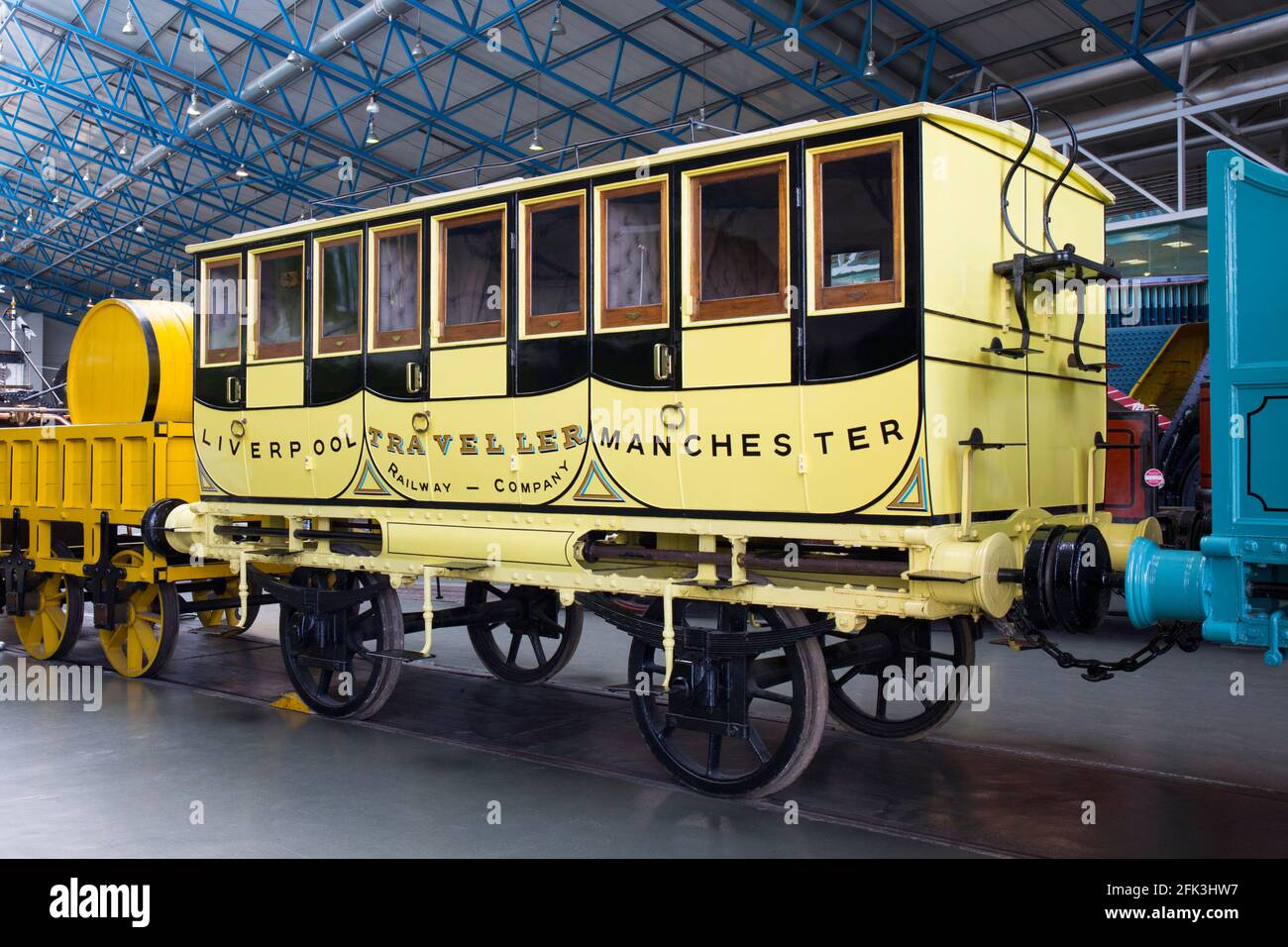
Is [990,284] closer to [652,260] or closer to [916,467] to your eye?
[916,467]

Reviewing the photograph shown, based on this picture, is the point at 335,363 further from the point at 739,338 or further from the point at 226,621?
the point at 226,621

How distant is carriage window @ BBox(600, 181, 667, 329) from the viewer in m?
5.86

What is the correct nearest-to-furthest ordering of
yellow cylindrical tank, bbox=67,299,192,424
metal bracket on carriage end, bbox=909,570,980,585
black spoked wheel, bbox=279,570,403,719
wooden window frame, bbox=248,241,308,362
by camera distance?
metal bracket on carriage end, bbox=909,570,980,585, black spoked wheel, bbox=279,570,403,719, wooden window frame, bbox=248,241,308,362, yellow cylindrical tank, bbox=67,299,192,424

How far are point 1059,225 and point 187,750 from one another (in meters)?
6.08

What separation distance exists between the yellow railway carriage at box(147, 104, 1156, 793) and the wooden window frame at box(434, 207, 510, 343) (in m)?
0.02

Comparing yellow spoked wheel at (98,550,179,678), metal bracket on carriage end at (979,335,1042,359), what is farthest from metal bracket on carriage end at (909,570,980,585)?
yellow spoked wheel at (98,550,179,678)

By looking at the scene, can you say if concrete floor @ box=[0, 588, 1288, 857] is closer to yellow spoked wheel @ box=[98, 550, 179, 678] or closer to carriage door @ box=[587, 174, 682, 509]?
yellow spoked wheel @ box=[98, 550, 179, 678]

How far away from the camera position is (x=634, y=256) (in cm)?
598

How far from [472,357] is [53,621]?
6.29 metres

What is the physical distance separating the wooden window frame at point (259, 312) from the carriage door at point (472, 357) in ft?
4.22

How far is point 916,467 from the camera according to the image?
5.02m

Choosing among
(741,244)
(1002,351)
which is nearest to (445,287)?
(741,244)

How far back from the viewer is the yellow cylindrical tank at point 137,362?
9578 mm
